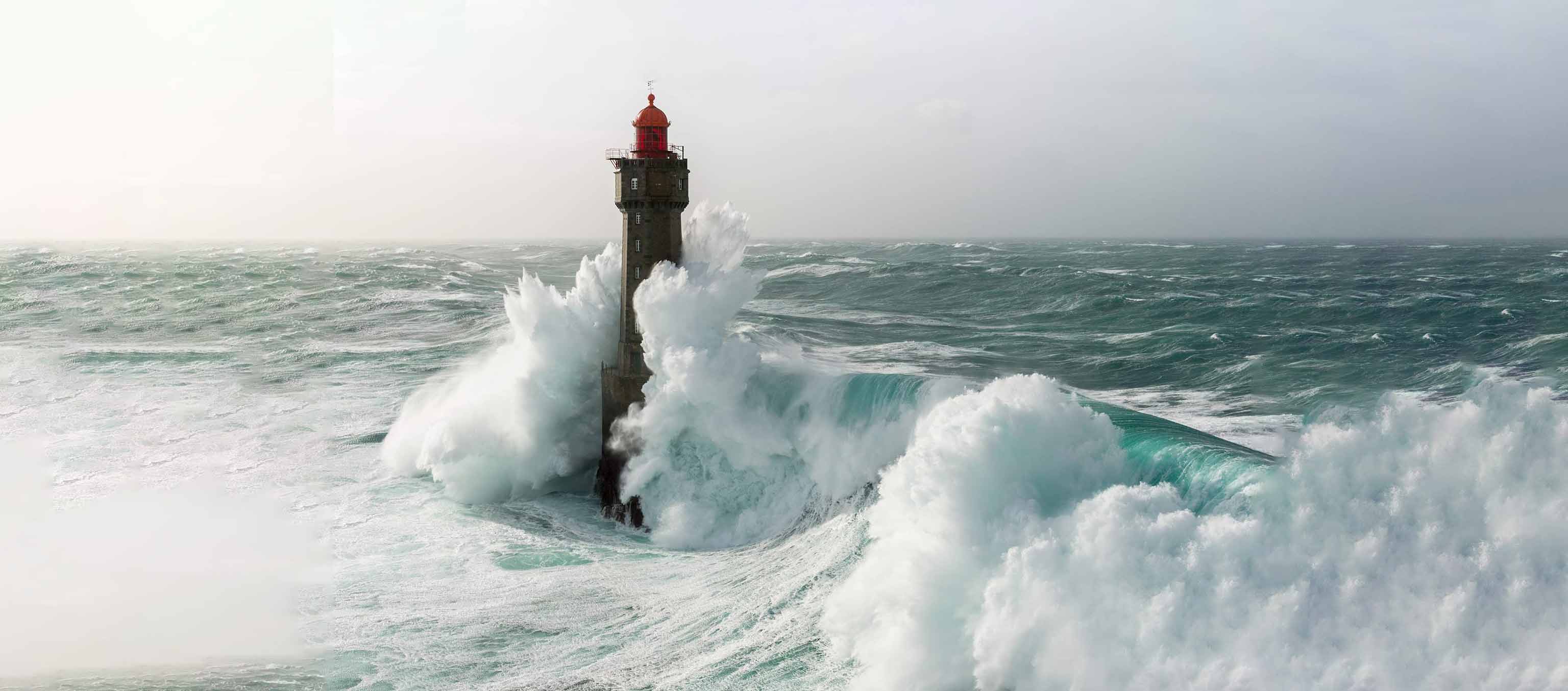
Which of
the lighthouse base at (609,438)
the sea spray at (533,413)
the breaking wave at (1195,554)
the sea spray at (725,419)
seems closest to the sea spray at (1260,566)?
the breaking wave at (1195,554)

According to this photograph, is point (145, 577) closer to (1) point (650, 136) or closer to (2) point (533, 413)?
(2) point (533, 413)

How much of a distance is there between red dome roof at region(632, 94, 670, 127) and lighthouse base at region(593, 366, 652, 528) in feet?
16.2

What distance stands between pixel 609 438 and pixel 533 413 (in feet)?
5.93

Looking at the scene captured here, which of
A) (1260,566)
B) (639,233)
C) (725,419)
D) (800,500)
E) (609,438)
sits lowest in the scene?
(800,500)

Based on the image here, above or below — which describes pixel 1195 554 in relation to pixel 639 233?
below

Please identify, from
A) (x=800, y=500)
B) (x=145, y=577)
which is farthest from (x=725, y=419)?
(x=145, y=577)

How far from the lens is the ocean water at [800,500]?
9.79 metres

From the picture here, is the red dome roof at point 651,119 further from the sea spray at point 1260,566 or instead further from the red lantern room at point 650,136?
the sea spray at point 1260,566

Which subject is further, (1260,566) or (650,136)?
(650,136)

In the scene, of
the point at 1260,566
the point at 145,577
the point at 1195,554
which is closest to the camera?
the point at 1260,566

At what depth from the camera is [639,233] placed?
2086 cm

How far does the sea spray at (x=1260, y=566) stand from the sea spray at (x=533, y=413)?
10.9 meters

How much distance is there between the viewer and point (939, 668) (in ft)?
35.8

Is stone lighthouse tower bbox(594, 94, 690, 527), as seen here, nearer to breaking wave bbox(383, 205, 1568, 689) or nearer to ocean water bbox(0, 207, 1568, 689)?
ocean water bbox(0, 207, 1568, 689)
